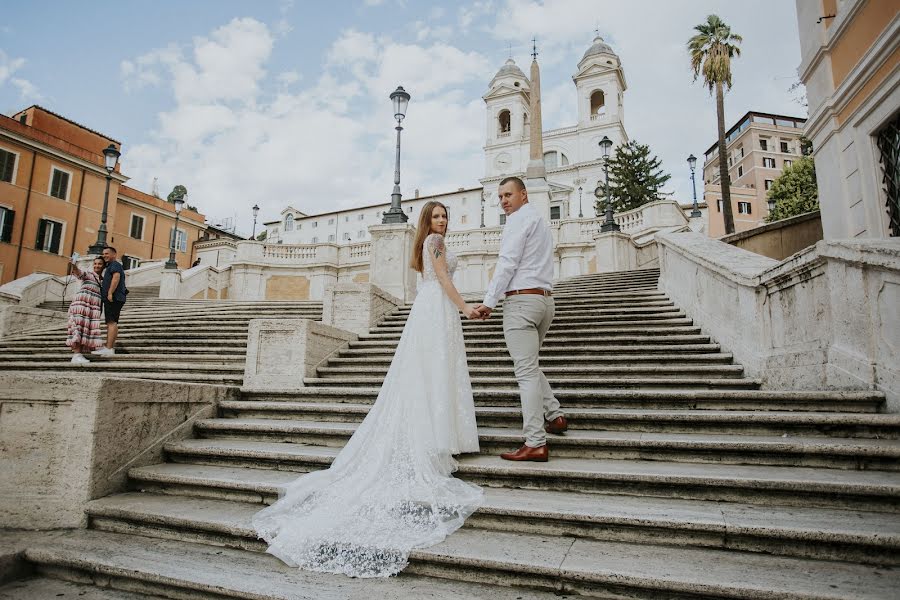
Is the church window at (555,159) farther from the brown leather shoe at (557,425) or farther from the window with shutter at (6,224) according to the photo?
the brown leather shoe at (557,425)

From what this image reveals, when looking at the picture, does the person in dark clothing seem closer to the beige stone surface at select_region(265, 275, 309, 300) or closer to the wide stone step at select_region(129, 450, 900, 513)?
the wide stone step at select_region(129, 450, 900, 513)

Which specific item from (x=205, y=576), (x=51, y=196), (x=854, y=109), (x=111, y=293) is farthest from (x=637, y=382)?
(x=51, y=196)

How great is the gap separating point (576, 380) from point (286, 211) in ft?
232

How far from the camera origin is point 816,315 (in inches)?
178

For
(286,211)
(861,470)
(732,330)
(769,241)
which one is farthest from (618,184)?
(286,211)

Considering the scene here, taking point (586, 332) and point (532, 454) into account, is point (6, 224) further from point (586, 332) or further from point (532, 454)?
point (532, 454)

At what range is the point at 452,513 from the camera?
304 cm

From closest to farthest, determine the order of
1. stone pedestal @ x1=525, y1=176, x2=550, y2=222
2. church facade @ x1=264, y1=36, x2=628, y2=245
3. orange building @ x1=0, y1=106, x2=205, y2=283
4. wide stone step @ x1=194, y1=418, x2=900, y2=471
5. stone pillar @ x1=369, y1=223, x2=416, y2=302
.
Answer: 1. wide stone step @ x1=194, y1=418, x2=900, y2=471
2. stone pillar @ x1=369, y1=223, x2=416, y2=302
3. stone pedestal @ x1=525, y1=176, x2=550, y2=222
4. orange building @ x1=0, y1=106, x2=205, y2=283
5. church facade @ x1=264, y1=36, x2=628, y2=245

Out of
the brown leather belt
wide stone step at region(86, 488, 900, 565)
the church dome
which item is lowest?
wide stone step at region(86, 488, 900, 565)

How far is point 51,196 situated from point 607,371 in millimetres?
35787

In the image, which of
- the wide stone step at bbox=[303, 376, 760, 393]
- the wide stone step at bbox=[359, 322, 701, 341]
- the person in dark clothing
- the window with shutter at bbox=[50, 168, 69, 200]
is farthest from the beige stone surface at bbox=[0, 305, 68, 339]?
the window with shutter at bbox=[50, 168, 69, 200]

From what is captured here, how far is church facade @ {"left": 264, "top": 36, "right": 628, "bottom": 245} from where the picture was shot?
4928 cm

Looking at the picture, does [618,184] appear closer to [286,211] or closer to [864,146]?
[864,146]

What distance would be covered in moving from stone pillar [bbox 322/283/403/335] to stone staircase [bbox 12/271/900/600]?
9.45ft
